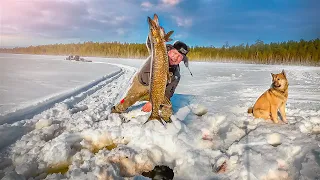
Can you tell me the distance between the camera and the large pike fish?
280 cm

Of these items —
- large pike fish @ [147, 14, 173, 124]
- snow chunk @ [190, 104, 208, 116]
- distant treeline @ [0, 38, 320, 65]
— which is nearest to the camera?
large pike fish @ [147, 14, 173, 124]

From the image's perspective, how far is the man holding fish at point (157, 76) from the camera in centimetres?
287

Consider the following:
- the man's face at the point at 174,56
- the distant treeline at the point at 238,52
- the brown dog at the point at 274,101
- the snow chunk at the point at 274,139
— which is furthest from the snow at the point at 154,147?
the distant treeline at the point at 238,52

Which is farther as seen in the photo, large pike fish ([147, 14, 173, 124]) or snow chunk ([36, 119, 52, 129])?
snow chunk ([36, 119, 52, 129])

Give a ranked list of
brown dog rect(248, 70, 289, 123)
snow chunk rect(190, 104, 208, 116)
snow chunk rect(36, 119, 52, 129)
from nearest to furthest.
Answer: snow chunk rect(36, 119, 52, 129) < brown dog rect(248, 70, 289, 123) < snow chunk rect(190, 104, 208, 116)

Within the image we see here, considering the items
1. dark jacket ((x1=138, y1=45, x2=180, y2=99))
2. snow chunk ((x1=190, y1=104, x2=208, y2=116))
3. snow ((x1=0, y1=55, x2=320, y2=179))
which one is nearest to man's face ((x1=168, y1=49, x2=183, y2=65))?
dark jacket ((x1=138, y1=45, x2=180, y2=99))

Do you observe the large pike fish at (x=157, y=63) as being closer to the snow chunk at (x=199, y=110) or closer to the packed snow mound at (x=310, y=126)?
the snow chunk at (x=199, y=110)

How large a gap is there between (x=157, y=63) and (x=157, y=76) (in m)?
0.15

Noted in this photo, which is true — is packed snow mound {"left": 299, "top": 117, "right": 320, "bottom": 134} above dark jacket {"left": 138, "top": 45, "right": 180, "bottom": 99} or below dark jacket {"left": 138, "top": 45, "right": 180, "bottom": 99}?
below

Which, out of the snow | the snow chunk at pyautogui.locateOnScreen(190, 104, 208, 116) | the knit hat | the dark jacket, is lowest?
the snow

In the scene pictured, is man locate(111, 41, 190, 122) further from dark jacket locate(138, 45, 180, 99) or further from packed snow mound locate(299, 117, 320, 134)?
packed snow mound locate(299, 117, 320, 134)

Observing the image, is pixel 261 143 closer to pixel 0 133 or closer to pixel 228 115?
pixel 228 115

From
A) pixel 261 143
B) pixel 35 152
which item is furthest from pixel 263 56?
pixel 35 152

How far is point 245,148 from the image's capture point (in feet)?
9.51
